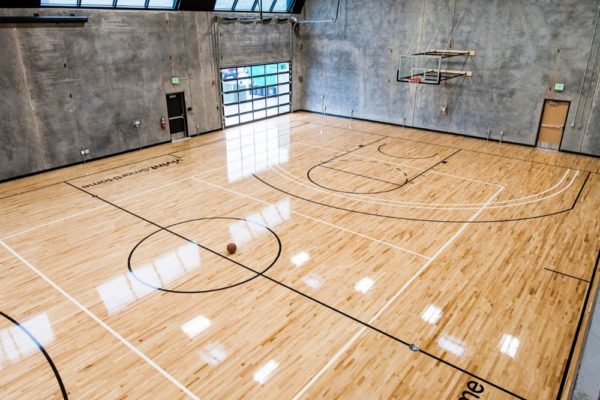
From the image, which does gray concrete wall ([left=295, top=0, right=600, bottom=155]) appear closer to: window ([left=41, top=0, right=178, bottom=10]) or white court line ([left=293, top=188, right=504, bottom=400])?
window ([left=41, top=0, right=178, bottom=10])

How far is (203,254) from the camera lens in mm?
8250

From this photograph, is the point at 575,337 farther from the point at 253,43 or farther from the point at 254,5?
the point at 254,5

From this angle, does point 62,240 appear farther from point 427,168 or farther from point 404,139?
point 404,139

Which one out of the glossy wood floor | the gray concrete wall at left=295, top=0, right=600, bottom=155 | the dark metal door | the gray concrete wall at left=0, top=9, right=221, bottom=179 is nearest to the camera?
the glossy wood floor

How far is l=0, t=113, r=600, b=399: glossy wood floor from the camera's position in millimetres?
5465

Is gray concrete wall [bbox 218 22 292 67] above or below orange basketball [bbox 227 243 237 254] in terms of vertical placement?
above

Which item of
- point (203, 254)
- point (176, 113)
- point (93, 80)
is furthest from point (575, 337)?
point (176, 113)

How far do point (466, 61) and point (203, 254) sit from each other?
13032mm

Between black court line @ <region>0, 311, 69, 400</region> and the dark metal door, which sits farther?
the dark metal door

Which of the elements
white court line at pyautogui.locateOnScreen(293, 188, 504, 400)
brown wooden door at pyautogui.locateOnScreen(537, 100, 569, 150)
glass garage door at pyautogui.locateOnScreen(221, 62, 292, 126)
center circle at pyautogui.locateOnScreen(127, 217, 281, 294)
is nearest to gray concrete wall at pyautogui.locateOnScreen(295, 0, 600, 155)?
brown wooden door at pyautogui.locateOnScreen(537, 100, 569, 150)

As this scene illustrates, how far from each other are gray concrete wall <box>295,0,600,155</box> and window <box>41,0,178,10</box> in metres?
7.33

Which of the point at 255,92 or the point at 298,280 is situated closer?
the point at 298,280

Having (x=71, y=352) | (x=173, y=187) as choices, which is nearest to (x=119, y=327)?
(x=71, y=352)

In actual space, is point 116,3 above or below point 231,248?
above
